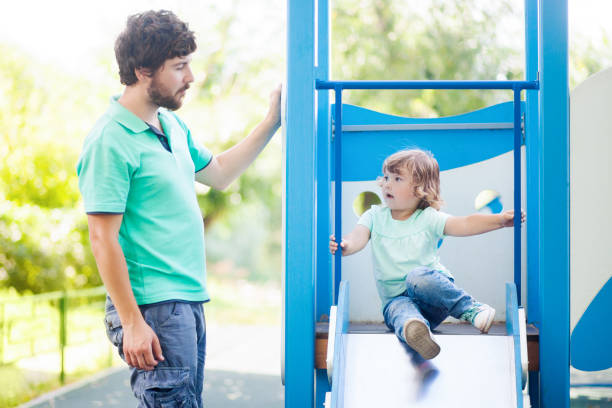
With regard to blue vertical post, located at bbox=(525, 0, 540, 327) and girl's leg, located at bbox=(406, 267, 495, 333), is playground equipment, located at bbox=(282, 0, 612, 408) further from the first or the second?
blue vertical post, located at bbox=(525, 0, 540, 327)

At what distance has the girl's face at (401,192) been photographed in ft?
9.73

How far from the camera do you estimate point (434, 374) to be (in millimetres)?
2598

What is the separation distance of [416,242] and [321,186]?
2.09ft

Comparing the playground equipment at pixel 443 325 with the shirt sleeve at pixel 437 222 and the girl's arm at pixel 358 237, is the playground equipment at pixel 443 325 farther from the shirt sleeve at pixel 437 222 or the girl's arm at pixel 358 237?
the shirt sleeve at pixel 437 222

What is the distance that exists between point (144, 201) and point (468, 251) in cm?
162

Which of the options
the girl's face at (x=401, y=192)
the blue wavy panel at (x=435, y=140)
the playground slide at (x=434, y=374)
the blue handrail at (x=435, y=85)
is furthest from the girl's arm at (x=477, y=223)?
the blue handrail at (x=435, y=85)

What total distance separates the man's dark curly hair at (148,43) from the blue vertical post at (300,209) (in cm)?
60

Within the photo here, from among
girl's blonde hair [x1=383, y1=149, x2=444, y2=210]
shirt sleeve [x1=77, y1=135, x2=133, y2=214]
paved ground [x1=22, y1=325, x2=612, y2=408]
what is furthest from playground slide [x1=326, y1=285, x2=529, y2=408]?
paved ground [x1=22, y1=325, x2=612, y2=408]

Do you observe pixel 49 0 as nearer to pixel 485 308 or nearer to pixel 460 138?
pixel 460 138

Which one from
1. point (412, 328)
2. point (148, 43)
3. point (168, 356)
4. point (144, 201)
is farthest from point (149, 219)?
point (412, 328)

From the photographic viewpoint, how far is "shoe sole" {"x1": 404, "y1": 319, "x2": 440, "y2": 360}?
2.57 meters

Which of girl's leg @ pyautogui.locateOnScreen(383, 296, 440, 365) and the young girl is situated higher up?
the young girl

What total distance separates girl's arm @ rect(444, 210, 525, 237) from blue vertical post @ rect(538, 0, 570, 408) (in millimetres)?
216

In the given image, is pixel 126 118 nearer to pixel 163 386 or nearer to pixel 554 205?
pixel 163 386
